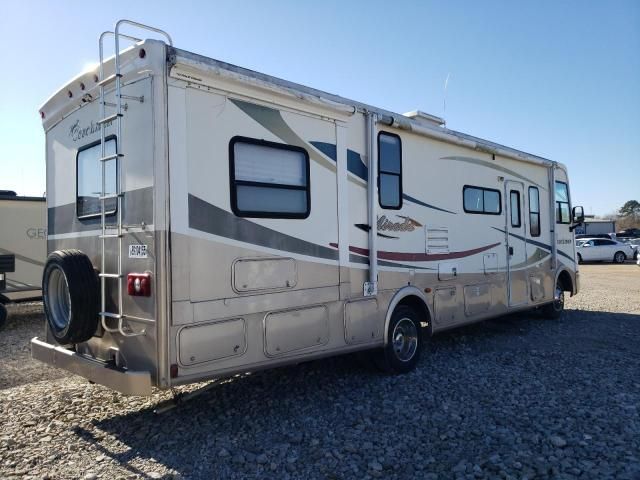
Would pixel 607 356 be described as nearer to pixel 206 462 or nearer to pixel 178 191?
pixel 206 462

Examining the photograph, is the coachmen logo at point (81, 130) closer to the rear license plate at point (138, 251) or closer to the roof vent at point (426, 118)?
the rear license plate at point (138, 251)

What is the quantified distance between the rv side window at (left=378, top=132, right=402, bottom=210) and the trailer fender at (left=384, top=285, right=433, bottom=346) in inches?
36.7

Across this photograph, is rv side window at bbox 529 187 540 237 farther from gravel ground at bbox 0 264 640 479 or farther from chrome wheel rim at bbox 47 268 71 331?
chrome wheel rim at bbox 47 268 71 331

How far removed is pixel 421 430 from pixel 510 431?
70 cm

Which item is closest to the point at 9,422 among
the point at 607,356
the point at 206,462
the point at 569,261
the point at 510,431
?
the point at 206,462

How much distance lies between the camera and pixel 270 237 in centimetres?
437

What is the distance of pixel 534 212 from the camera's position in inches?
336

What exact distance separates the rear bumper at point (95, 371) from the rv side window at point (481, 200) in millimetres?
4699

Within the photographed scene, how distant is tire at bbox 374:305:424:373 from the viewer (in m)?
5.52

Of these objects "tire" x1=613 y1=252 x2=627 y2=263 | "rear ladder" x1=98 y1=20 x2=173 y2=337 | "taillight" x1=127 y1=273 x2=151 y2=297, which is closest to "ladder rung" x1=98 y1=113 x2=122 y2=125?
"rear ladder" x1=98 y1=20 x2=173 y2=337

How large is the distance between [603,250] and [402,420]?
84.2ft

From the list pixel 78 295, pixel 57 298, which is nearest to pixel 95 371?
pixel 78 295

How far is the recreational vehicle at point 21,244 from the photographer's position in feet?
30.5

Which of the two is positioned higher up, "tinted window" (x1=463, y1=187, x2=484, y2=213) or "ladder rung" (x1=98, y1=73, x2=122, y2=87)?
"ladder rung" (x1=98, y1=73, x2=122, y2=87)
